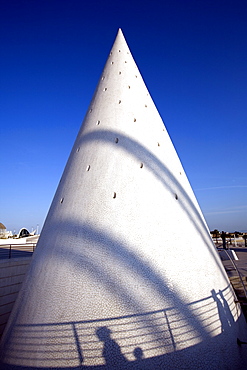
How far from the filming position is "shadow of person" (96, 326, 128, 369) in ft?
10.4

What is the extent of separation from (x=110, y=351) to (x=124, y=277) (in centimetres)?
99

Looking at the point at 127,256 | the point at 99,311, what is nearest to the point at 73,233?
the point at 127,256

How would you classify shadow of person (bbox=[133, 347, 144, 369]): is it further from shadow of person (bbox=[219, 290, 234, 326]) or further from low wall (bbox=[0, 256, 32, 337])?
low wall (bbox=[0, 256, 32, 337])

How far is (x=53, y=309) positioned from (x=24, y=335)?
69 centimetres

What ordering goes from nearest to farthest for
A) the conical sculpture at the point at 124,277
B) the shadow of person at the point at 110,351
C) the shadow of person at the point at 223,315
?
1. the shadow of person at the point at 110,351
2. the conical sculpture at the point at 124,277
3. the shadow of person at the point at 223,315

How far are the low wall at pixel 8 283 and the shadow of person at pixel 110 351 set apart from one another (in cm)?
556

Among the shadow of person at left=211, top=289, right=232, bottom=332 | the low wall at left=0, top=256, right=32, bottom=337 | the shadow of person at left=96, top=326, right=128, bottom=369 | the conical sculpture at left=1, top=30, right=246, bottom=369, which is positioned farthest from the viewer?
the low wall at left=0, top=256, right=32, bottom=337

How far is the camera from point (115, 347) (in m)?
3.25

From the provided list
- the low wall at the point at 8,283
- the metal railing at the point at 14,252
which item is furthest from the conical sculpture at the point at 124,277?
the metal railing at the point at 14,252

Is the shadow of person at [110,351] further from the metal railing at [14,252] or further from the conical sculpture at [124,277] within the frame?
the metal railing at [14,252]

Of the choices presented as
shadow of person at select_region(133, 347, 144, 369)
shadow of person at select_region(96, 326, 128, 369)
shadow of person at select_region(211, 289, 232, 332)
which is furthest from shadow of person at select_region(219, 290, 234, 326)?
shadow of person at select_region(96, 326, 128, 369)

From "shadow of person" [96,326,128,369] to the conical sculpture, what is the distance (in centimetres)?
1

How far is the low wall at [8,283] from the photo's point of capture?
743 centimetres

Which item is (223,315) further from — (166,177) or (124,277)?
(166,177)
